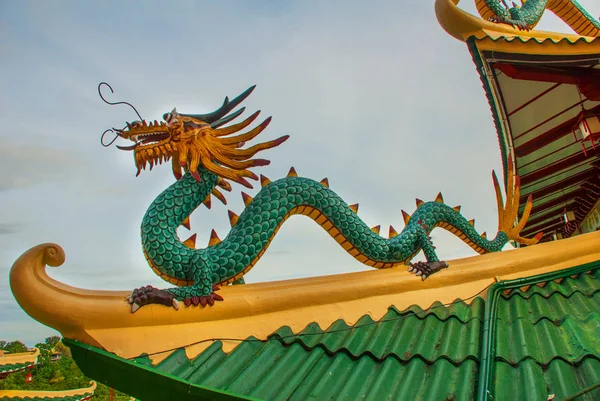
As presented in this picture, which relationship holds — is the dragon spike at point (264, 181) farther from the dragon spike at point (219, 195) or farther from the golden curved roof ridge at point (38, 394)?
the golden curved roof ridge at point (38, 394)

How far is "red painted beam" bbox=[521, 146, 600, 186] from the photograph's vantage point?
5.10 m

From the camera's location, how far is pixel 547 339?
7.61ft

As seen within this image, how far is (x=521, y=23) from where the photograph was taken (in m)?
4.53

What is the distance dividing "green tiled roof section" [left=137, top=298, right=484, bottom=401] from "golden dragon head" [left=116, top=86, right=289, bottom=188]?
1.08 meters

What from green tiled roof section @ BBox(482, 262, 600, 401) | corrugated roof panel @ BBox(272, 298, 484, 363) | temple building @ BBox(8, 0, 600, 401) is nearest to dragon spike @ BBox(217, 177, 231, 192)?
temple building @ BBox(8, 0, 600, 401)

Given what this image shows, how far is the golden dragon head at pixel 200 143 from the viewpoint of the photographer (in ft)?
9.07

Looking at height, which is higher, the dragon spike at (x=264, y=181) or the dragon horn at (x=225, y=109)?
the dragon horn at (x=225, y=109)

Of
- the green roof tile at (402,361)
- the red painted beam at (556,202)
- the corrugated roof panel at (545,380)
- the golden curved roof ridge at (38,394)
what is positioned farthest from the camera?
the golden curved roof ridge at (38,394)

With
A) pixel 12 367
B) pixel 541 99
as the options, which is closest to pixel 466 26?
pixel 541 99

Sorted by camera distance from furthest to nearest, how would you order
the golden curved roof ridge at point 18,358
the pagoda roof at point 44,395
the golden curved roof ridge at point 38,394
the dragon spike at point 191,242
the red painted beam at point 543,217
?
the golden curved roof ridge at point 38,394 < the pagoda roof at point 44,395 < the red painted beam at point 543,217 < the golden curved roof ridge at point 18,358 < the dragon spike at point 191,242

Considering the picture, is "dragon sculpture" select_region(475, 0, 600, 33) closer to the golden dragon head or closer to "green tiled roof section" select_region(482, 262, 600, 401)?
"green tiled roof section" select_region(482, 262, 600, 401)

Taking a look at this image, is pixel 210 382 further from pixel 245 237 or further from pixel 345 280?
pixel 345 280

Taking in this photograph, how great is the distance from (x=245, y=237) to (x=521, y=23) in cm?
373

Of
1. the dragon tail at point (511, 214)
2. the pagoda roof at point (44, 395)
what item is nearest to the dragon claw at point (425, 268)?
the dragon tail at point (511, 214)
